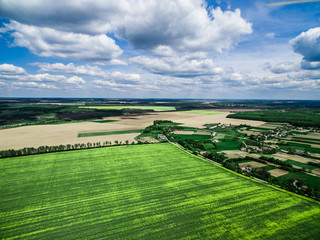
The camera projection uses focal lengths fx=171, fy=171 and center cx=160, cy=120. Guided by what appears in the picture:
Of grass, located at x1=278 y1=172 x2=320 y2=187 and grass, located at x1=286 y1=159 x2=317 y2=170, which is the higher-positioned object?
grass, located at x1=286 y1=159 x2=317 y2=170

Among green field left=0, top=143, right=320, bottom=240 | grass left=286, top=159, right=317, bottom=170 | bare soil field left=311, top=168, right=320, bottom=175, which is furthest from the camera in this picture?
grass left=286, top=159, right=317, bottom=170

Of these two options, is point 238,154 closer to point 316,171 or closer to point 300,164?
point 300,164

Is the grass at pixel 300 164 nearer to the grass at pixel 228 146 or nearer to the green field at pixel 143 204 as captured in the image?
the grass at pixel 228 146

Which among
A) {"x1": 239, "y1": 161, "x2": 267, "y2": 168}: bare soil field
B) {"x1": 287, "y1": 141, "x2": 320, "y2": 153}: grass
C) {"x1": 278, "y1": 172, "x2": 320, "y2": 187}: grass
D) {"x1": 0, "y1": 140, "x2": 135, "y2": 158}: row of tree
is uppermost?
{"x1": 0, "y1": 140, "x2": 135, "y2": 158}: row of tree

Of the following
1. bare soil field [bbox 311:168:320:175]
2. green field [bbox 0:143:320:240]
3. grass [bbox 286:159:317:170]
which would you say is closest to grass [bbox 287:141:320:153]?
grass [bbox 286:159:317:170]

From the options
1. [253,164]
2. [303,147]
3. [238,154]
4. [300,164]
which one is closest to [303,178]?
[300,164]

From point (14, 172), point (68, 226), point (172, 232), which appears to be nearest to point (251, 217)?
point (172, 232)

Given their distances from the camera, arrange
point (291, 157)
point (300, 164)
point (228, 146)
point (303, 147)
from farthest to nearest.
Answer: point (228, 146) < point (303, 147) < point (291, 157) < point (300, 164)

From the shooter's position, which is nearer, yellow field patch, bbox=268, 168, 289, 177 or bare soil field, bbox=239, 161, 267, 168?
yellow field patch, bbox=268, 168, 289, 177

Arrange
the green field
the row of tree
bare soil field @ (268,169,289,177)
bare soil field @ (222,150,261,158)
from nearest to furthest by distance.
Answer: the green field
bare soil field @ (268,169,289,177)
the row of tree
bare soil field @ (222,150,261,158)

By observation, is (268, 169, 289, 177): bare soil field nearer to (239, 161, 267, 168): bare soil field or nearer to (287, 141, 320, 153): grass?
(239, 161, 267, 168): bare soil field
